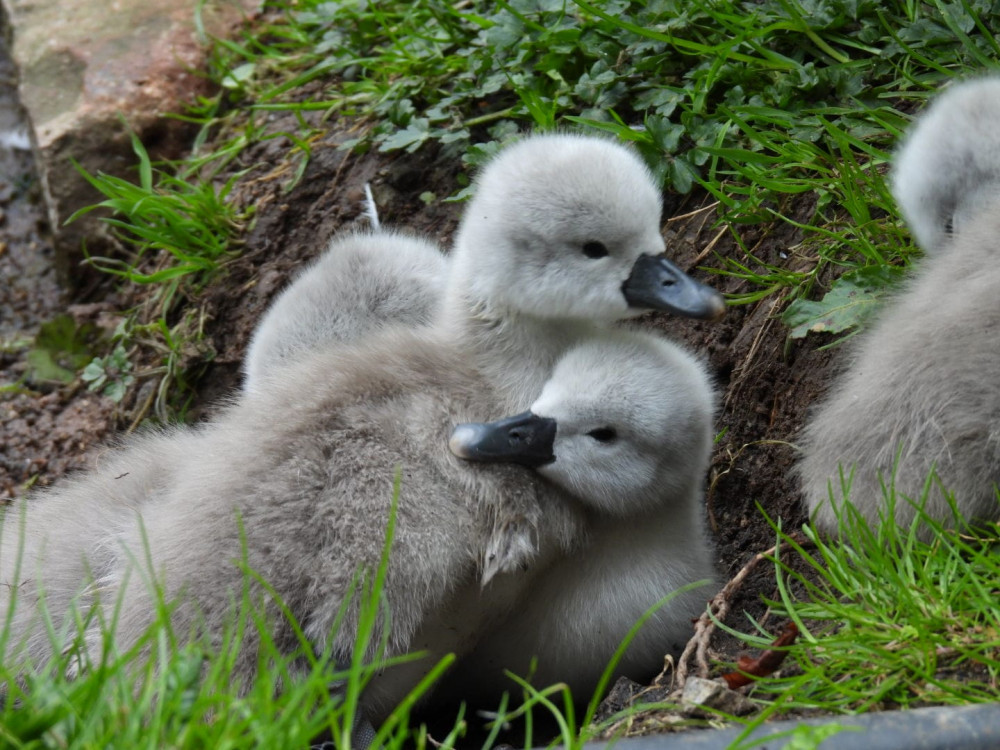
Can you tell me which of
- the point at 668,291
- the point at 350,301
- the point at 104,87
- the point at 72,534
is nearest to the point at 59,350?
the point at 104,87

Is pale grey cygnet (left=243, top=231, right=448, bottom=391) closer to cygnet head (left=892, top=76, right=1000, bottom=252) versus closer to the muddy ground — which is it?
the muddy ground

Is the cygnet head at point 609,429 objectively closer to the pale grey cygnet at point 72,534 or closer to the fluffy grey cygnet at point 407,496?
the fluffy grey cygnet at point 407,496

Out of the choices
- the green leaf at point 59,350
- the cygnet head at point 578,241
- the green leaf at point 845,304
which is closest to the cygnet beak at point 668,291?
the cygnet head at point 578,241

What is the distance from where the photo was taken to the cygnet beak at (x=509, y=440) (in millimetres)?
2742

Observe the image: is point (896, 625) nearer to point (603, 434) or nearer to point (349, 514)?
point (603, 434)

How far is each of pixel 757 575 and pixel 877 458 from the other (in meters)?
0.65

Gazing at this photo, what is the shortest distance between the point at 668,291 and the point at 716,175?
4.18 ft

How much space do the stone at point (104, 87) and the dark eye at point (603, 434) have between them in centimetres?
316

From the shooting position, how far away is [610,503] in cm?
290

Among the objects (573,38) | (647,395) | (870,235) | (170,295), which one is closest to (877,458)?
(647,395)

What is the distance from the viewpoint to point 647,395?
2855 mm

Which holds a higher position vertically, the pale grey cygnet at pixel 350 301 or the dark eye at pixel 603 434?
the pale grey cygnet at pixel 350 301

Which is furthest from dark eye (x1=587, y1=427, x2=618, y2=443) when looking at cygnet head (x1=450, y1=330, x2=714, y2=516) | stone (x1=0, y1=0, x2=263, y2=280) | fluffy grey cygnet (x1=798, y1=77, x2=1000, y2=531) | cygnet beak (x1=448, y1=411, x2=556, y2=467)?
stone (x1=0, y1=0, x2=263, y2=280)

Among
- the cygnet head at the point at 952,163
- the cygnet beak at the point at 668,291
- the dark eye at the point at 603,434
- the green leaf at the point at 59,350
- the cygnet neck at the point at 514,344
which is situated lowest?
the green leaf at the point at 59,350
